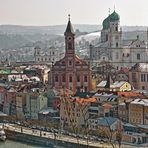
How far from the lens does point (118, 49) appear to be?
115 feet

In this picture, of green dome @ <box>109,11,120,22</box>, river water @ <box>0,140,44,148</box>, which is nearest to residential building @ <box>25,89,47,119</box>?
river water @ <box>0,140,44,148</box>

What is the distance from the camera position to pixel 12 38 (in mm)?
123188

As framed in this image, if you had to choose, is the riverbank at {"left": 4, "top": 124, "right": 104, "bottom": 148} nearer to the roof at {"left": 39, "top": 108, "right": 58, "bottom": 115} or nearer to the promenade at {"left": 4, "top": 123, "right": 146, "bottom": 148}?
the promenade at {"left": 4, "top": 123, "right": 146, "bottom": 148}

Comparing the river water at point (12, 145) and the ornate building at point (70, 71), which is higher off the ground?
the ornate building at point (70, 71)

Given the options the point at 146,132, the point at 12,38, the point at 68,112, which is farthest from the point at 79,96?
the point at 12,38

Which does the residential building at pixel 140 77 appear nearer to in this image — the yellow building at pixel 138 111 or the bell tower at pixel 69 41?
the bell tower at pixel 69 41

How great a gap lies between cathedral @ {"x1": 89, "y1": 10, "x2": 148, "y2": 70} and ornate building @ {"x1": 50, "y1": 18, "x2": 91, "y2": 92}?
811cm

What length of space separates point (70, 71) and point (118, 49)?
9.63 meters

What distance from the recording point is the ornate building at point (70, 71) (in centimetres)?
2594

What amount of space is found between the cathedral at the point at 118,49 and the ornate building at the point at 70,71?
26.6ft

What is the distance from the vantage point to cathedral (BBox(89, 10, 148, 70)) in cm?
3391

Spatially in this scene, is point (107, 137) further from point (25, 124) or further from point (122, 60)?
point (122, 60)

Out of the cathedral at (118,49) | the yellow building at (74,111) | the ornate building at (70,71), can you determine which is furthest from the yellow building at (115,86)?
the cathedral at (118,49)

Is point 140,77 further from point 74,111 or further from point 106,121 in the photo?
point 106,121
